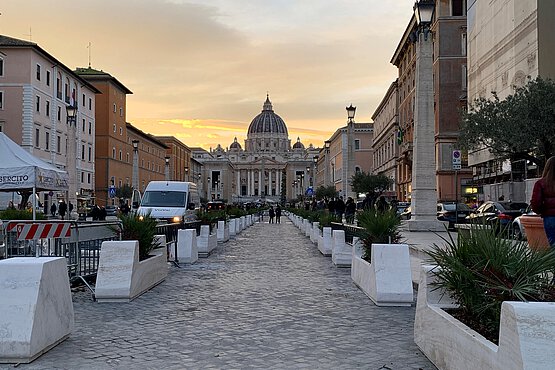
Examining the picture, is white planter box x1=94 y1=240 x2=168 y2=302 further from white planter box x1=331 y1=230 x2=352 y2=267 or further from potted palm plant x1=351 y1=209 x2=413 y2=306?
white planter box x1=331 y1=230 x2=352 y2=267

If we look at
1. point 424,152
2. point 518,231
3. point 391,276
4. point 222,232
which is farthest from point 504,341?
point 222,232

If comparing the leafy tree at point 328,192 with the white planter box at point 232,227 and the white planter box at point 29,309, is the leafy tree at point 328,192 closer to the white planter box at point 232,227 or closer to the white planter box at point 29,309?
the white planter box at point 232,227

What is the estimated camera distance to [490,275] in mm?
5426

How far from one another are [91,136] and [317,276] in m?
62.5

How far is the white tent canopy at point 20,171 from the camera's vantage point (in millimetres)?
14852

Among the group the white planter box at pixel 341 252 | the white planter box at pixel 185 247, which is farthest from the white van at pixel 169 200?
the white planter box at pixel 341 252

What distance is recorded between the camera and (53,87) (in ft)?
194

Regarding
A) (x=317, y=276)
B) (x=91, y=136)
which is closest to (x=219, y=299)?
(x=317, y=276)

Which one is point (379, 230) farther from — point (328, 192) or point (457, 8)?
point (328, 192)

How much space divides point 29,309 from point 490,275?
431cm

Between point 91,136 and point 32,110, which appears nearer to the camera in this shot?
point 32,110

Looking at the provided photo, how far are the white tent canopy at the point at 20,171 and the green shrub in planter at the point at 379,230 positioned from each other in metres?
8.09

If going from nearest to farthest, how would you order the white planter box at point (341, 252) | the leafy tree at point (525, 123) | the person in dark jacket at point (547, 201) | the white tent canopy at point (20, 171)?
the person in dark jacket at point (547, 201)
the white tent canopy at point (20, 171)
the white planter box at point (341, 252)
the leafy tree at point (525, 123)

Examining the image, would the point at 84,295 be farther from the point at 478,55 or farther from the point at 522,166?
the point at 478,55
